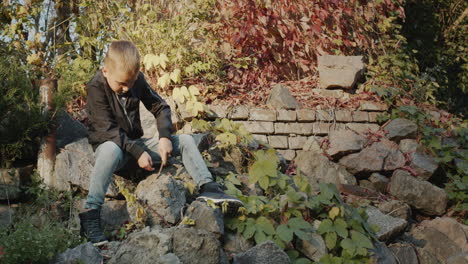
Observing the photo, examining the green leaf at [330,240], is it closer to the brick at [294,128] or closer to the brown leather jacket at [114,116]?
the brown leather jacket at [114,116]

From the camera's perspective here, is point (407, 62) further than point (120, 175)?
Yes

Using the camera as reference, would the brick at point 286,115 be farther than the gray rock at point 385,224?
Yes

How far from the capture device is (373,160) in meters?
4.86

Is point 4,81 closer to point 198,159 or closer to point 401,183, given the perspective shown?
point 198,159

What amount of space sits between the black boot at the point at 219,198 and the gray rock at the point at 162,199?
173 millimetres

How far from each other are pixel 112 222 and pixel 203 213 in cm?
73

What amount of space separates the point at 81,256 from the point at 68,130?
1.73 meters

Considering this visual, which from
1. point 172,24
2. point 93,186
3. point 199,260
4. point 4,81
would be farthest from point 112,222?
point 172,24

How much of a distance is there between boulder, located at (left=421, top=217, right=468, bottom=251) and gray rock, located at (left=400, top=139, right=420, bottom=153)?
1.08m

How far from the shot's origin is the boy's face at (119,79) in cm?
310

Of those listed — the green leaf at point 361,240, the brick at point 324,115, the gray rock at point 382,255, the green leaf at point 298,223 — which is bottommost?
the gray rock at point 382,255

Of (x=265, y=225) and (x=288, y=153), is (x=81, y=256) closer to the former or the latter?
(x=265, y=225)

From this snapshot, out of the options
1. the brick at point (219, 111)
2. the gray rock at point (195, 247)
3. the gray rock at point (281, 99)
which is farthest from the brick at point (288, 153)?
the gray rock at point (195, 247)

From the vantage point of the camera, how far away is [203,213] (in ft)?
9.55
